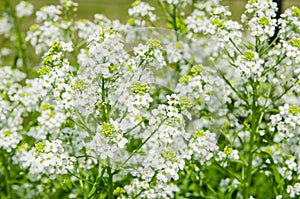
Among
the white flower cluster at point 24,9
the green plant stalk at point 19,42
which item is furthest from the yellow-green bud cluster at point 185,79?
the white flower cluster at point 24,9

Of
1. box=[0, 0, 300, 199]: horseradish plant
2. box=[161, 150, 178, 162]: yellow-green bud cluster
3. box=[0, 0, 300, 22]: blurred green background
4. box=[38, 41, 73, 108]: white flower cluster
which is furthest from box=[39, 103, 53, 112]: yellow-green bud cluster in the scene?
box=[0, 0, 300, 22]: blurred green background

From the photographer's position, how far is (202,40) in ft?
14.5

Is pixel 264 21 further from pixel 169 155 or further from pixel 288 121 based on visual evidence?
pixel 169 155

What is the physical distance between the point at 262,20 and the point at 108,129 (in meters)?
1.11

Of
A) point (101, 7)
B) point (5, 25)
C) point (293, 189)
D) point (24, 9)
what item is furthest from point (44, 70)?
point (101, 7)

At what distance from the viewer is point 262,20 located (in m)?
3.14

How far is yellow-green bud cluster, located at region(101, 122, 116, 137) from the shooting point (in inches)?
105

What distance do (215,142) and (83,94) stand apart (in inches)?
32.8

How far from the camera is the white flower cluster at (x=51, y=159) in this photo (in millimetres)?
2732

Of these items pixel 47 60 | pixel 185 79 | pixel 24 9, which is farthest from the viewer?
pixel 24 9

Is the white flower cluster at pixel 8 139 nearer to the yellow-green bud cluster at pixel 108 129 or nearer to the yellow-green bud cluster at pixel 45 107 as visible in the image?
the yellow-green bud cluster at pixel 45 107

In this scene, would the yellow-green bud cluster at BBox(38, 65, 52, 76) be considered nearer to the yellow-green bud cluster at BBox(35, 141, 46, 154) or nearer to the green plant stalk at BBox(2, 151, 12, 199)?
the yellow-green bud cluster at BBox(35, 141, 46, 154)

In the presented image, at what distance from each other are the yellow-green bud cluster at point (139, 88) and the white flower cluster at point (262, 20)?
761 millimetres

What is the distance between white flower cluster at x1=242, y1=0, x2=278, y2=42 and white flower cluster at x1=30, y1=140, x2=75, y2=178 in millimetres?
1230
